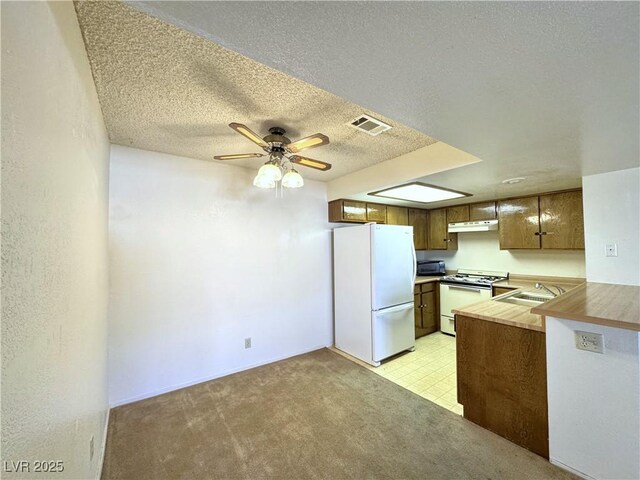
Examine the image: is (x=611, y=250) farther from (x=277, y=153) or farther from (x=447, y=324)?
(x=277, y=153)

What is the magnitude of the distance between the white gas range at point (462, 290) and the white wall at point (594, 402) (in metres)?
1.87

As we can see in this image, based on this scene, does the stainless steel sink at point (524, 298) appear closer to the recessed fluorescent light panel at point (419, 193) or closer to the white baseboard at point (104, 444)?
the recessed fluorescent light panel at point (419, 193)

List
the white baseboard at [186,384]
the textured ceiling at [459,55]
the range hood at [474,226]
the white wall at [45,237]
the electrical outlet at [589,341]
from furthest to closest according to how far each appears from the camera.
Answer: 1. the range hood at [474,226]
2. the white baseboard at [186,384]
3. the electrical outlet at [589,341]
4. the textured ceiling at [459,55]
5. the white wall at [45,237]

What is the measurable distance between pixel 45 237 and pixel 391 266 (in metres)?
2.89

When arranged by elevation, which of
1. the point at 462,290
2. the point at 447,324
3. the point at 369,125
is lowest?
the point at 447,324

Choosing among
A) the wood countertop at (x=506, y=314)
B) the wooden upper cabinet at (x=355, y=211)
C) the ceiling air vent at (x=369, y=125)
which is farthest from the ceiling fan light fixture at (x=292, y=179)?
the wood countertop at (x=506, y=314)

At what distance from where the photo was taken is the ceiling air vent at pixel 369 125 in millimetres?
1643

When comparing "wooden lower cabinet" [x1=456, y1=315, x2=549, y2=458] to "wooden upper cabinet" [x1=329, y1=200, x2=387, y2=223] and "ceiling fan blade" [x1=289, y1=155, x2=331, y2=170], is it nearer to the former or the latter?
"ceiling fan blade" [x1=289, y1=155, x2=331, y2=170]

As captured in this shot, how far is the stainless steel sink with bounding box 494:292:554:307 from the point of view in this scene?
242cm

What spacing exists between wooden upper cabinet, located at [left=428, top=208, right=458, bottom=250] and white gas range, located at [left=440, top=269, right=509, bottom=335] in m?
0.54

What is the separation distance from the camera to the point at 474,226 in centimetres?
366

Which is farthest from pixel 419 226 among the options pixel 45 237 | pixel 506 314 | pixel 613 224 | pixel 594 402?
pixel 45 237

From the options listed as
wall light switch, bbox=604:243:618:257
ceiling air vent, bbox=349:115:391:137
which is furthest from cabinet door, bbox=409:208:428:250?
ceiling air vent, bbox=349:115:391:137

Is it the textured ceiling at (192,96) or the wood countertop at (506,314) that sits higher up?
the textured ceiling at (192,96)
